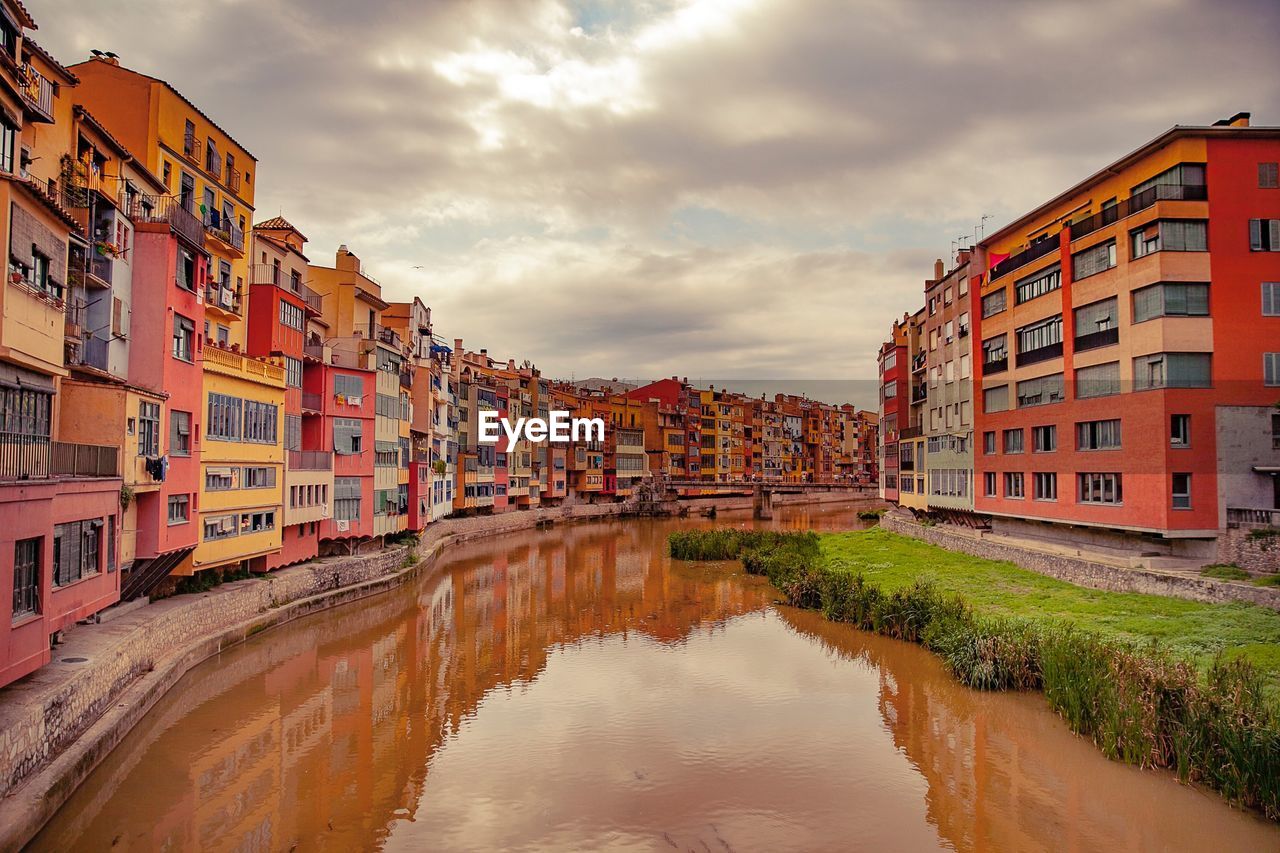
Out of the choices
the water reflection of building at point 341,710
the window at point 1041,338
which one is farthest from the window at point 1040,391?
the water reflection of building at point 341,710

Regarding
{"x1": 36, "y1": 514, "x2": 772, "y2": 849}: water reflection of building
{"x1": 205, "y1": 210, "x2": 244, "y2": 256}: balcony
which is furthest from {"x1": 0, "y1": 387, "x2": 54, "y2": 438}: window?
{"x1": 205, "y1": 210, "x2": 244, "y2": 256}: balcony

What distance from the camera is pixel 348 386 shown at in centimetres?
3759

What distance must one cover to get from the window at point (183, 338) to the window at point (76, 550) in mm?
7163

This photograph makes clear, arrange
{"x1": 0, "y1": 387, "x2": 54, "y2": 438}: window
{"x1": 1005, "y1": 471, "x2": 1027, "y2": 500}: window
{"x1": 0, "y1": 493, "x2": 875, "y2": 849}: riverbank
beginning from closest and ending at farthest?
{"x1": 0, "y1": 493, "x2": 875, "y2": 849}: riverbank
{"x1": 0, "y1": 387, "x2": 54, "y2": 438}: window
{"x1": 1005, "y1": 471, "x2": 1027, "y2": 500}: window

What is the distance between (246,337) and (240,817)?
818 inches

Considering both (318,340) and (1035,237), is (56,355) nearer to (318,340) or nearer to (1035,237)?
(318,340)

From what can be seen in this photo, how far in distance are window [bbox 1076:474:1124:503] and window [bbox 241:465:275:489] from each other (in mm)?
30799

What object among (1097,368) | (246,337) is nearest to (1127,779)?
(1097,368)

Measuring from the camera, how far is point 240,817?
584 inches

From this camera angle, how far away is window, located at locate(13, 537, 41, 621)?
1430 cm

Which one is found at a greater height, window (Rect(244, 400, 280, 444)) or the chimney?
the chimney

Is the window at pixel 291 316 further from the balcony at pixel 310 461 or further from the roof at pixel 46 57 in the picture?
the roof at pixel 46 57

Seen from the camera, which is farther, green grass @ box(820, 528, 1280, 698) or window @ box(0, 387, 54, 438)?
green grass @ box(820, 528, 1280, 698)

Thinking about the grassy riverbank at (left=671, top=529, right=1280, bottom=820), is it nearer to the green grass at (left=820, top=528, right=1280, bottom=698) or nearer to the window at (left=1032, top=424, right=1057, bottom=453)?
the green grass at (left=820, top=528, right=1280, bottom=698)
